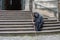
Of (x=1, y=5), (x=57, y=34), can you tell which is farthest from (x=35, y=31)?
(x=1, y=5)

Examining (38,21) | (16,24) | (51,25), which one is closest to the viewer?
(38,21)

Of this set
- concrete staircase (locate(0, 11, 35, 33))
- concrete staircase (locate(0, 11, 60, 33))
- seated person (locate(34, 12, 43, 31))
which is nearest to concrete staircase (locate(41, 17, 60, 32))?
concrete staircase (locate(0, 11, 60, 33))

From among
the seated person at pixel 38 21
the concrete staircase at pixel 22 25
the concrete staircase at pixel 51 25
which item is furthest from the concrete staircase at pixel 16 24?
the concrete staircase at pixel 51 25

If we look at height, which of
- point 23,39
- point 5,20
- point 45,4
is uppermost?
point 45,4

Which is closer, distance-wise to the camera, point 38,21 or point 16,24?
point 38,21

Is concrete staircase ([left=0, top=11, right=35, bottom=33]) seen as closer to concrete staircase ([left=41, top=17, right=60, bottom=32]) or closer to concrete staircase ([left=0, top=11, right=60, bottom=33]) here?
concrete staircase ([left=0, top=11, right=60, bottom=33])

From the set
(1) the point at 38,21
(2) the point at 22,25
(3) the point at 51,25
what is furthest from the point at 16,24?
(3) the point at 51,25

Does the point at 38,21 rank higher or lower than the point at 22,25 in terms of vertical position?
higher

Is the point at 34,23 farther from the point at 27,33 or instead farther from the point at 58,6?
the point at 58,6

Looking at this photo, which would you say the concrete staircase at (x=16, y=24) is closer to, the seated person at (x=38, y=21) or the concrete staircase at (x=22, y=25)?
the concrete staircase at (x=22, y=25)

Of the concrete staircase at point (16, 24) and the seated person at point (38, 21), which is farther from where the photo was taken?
the seated person at point (38, 21)

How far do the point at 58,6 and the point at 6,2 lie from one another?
668 cm

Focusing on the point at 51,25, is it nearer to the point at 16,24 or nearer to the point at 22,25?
the point at 22,25

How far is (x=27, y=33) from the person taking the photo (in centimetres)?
995
